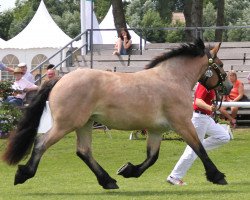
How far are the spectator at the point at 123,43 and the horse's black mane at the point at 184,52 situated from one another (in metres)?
16.2

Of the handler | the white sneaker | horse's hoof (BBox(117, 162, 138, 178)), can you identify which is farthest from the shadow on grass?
the handler

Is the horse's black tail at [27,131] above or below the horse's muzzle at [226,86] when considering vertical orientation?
below

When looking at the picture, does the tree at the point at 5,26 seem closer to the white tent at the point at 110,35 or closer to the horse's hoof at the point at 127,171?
the white tent at the point at 110,35

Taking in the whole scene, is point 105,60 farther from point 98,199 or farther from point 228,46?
point 98,199

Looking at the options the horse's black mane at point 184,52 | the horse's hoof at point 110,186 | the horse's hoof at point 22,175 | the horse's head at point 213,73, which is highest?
the horse's black mane at point 184,52

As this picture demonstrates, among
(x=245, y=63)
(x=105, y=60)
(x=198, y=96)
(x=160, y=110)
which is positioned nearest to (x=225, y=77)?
(x=198, y=96)

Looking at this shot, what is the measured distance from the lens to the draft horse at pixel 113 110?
12.0 meters

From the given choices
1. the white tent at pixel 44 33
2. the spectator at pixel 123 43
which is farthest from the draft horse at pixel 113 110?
the white tent at pixel 44 33

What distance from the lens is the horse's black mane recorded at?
1293 centimetres

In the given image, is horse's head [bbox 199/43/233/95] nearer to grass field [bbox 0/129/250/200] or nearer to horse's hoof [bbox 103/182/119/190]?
grass field [bbox 0/129/250/200]

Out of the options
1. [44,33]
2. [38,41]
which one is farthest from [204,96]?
[38,41]

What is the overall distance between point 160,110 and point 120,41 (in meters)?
17.7

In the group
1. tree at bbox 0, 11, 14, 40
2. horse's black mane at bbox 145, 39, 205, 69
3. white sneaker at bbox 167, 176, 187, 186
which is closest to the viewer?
horse's black mane at bbox 145, 39, 205, 69

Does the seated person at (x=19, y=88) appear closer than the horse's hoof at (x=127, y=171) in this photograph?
No
